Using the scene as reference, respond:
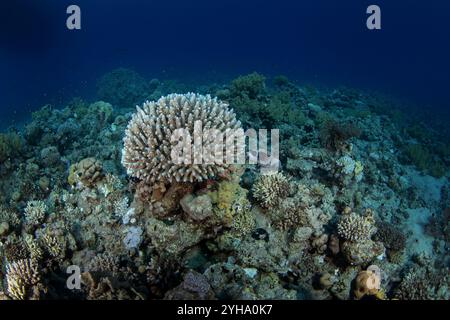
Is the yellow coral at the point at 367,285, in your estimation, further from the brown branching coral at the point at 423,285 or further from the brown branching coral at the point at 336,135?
the brown branching coral at the point at 336,135

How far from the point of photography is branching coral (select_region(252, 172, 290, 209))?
6.24 metres

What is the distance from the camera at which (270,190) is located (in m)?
6.25

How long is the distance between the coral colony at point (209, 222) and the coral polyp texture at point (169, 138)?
0.02 m

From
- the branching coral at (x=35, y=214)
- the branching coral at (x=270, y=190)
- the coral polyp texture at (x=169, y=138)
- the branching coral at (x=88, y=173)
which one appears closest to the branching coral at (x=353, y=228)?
the branching coral at (x=270, y=190)

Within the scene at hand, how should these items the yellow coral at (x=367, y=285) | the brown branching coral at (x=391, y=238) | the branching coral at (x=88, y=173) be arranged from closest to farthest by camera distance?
the yellow coral at (x=367, y=285) < the brown branching coral at (x=391, y=238) < the branching coral at (x=88, y=173)

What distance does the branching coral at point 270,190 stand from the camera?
624 cm

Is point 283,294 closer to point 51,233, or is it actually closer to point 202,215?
point 202,215

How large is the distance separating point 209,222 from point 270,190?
1.36 meters

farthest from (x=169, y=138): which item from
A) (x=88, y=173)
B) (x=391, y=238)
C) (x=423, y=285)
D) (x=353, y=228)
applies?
(x=423, y=285)

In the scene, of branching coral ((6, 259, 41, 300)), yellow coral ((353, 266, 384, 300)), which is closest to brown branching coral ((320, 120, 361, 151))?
yellow coral ((353, 266, 384, 300))
